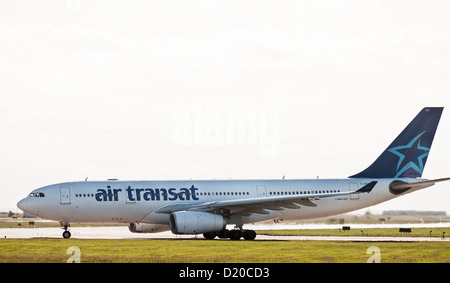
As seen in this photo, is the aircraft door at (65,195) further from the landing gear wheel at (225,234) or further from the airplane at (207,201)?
the landing gear wheel at (225,234)

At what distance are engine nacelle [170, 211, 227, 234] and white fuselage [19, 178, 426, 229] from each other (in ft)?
6.95

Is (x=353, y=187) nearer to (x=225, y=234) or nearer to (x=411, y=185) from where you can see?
(x=411, y=185)

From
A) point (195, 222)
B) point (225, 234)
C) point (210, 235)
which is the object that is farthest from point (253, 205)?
point (195, 222)

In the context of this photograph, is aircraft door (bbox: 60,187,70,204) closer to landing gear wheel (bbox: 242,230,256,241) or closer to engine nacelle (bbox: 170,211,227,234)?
engine nacelle (bbox: 170,211,227,234)

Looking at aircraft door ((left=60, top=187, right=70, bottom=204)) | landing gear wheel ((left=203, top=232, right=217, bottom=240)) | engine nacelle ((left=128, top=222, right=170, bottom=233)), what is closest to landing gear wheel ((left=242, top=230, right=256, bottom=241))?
landing gear wheel ((left=203, top=232, right=217, bottom=240))

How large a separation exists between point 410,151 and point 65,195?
2174 centimetres

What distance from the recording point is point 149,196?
43.1m

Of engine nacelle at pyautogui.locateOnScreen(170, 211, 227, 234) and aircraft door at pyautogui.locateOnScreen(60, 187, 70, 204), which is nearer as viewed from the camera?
engine nacelle at pyautogui.locateOnScreen(170, 211, 227, 234)

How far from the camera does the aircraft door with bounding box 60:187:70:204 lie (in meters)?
42.4

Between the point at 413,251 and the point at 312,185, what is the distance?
16.7 m
